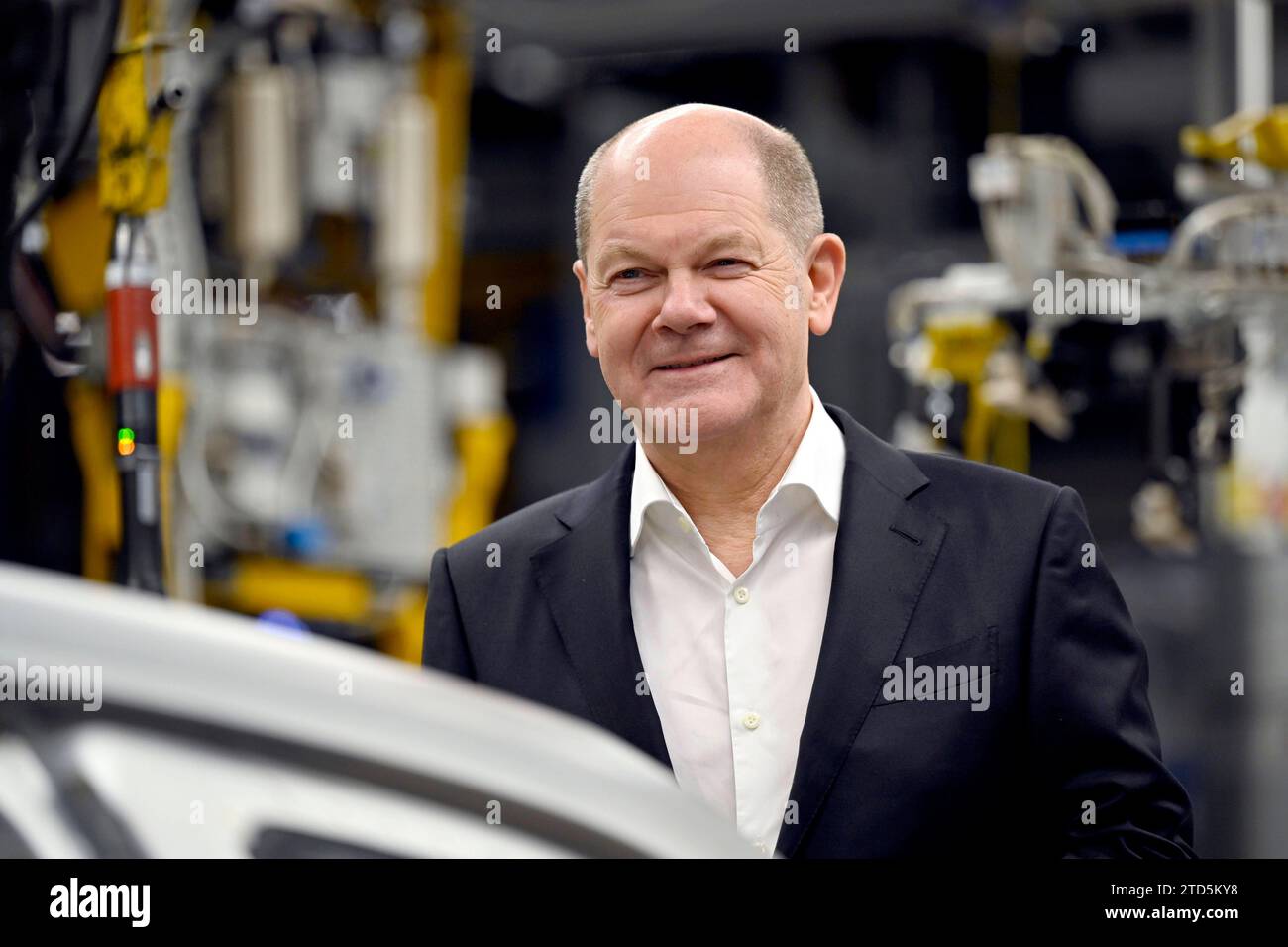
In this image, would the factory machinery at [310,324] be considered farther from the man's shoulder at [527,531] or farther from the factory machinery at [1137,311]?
the man's shoulder at [527,531]

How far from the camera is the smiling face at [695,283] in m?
1.80

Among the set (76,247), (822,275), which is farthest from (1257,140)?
(76,247)

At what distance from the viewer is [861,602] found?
68.9 inches

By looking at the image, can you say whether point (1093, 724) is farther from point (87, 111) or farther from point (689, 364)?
point (87, 111)

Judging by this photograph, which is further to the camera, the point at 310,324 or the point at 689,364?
the point at 310,324

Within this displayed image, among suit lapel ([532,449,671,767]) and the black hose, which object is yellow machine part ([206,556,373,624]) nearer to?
the black hose

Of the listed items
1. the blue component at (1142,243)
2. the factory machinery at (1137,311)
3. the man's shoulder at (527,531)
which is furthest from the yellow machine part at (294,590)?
the man's shoulder at (527,531)

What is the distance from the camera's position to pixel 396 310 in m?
6.71

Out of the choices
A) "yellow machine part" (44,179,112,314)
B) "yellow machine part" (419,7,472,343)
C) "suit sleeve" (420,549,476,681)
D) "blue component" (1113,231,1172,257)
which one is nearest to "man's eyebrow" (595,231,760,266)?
"suit sleeve" (420,549,476,681)

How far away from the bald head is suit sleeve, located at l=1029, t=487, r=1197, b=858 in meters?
0.46

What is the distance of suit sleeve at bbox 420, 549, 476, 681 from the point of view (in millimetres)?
1907

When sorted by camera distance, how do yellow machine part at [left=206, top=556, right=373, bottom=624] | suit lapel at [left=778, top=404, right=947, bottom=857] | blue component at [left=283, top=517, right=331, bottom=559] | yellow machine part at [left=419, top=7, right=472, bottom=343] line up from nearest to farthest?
suit lapel at [left=778, top=404, right=947, bottom=857], blue component at [left=283, top=517, right=331, bottom=559], yellow machine part at [left=206, top=556, right=373, bottom=624], yellow machine part at [left=419, top=7, right=472, bottom=343]
